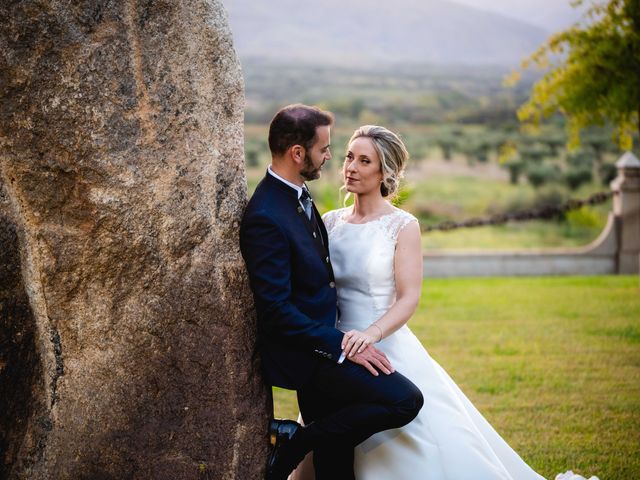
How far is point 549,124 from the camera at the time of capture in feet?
153

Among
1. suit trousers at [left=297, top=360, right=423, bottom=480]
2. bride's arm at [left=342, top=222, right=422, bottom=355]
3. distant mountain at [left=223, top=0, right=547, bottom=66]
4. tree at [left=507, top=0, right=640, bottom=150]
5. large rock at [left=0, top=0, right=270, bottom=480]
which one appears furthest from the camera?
distant mountain at [left=223, top=0, right=547, bottom=66]

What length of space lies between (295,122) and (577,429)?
387cm

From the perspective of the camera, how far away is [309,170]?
3.77 m

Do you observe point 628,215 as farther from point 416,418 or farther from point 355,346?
point 355,346

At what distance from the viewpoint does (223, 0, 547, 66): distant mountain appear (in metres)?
85.6

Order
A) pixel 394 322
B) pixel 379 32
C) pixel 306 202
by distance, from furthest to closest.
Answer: pixel 379 32
pixel 394 322
pixel 306 202

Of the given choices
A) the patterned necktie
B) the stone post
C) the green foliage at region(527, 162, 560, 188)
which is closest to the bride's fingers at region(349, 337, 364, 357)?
the patterned necktie

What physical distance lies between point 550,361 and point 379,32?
100632 millimetres

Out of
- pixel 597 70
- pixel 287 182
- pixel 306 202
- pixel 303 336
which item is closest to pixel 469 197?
pixel 597 70

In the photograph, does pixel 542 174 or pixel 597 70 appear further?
pixel 542 174

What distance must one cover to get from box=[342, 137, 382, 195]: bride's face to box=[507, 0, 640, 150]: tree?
31.1 feet

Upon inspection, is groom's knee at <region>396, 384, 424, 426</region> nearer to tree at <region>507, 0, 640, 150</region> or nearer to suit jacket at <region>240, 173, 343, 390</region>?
suit jacket at <region>240, 173, 343, 390</region>

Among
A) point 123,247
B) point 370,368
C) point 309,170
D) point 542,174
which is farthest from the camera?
point 542,174

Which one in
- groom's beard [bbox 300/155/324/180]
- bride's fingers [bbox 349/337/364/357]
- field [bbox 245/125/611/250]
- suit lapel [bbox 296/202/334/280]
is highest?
groom's beard [bbox 300/155/324/180]
